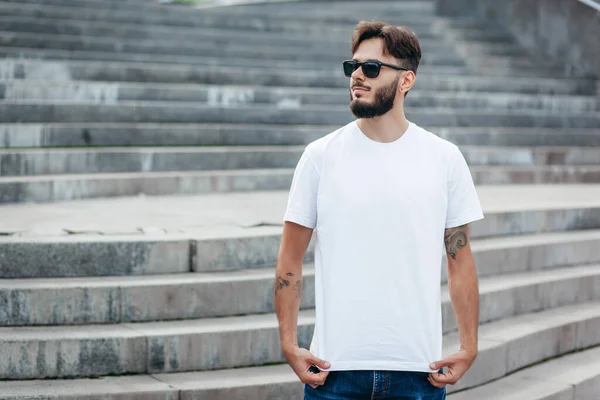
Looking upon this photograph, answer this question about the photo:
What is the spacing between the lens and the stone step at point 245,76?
9.77 m

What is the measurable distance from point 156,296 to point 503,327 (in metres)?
2.23

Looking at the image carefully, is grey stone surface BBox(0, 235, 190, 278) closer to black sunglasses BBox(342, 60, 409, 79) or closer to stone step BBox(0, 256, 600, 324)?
stone step BBox(0, 256, 600, 324)

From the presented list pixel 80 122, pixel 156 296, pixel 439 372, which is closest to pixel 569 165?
pixel 80 122

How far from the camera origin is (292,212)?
284 centimetres

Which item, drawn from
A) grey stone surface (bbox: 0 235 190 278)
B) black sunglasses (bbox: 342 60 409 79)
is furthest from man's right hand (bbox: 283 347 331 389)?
grey stone surface (bbox: 0 235 190 278)

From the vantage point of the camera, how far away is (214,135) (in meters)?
9.41

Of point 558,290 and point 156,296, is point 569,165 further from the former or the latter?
point 156,296

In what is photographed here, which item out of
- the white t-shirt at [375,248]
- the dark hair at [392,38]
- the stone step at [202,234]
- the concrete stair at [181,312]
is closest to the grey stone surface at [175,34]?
the stone step at [202,234]

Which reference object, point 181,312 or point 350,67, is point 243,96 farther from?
point 350,67

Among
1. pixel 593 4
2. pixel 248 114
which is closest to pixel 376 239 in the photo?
pixel 248 114

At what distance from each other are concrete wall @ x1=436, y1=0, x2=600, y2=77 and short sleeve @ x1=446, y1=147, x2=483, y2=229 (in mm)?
10732

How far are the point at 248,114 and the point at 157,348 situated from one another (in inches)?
221

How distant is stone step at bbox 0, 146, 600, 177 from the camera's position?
7.86 m

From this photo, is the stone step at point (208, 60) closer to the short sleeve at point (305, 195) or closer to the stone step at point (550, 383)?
the stone step at point (550, 383)
